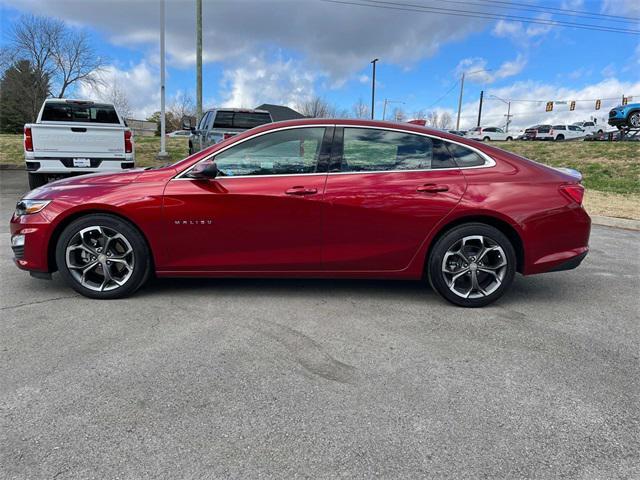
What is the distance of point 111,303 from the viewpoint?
392 cm

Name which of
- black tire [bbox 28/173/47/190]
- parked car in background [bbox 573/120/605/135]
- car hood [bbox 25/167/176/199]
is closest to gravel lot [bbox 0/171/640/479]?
car hood [bbox 25/167/176/199]

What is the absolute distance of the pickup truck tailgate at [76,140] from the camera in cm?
827

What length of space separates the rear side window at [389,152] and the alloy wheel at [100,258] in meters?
2.01

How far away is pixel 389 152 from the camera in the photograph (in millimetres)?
3998

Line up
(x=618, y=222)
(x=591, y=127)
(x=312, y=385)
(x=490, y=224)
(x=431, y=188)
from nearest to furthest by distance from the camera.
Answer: (x=312, y=385) < (x=431, y=188) < (x=490, y=224) < (x=618, y=222) < (x=591, y=127)

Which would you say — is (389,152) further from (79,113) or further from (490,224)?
(79,113)

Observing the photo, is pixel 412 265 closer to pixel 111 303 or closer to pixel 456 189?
pixel 456 189

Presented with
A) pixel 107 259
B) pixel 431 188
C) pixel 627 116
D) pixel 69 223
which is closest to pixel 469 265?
pixel 431 188

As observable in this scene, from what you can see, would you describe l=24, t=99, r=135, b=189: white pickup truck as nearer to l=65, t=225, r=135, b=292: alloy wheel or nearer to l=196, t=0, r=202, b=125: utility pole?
l=65, t=225, r=135, b=292: alloy wheel

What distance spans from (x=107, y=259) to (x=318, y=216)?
6.02 feet

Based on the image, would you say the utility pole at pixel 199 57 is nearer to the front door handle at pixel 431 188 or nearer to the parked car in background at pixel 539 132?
the front door handle at pixel 431 188

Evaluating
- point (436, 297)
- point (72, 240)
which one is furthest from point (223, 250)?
point (436, 297)

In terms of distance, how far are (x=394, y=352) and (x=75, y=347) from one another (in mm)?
2143

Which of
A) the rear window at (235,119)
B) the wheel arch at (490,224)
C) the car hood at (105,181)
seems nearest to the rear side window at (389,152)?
the wheel arch at (490,224)
